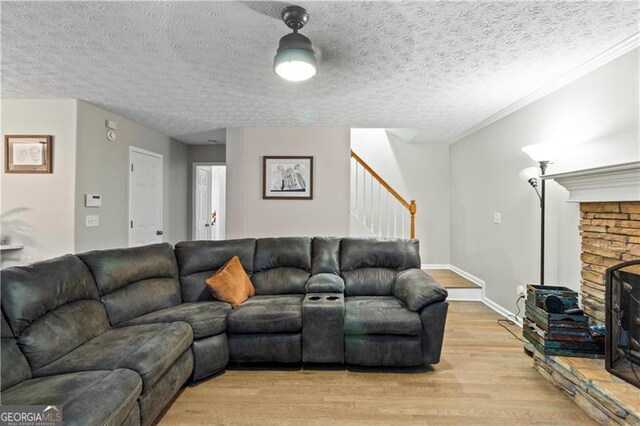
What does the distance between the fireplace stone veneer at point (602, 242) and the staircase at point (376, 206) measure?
2538 millimetres

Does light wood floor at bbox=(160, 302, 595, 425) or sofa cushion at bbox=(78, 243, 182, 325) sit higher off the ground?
sofa cushion at bbox=(78, 243, 182, 325)

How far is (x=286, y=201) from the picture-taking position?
445 cm

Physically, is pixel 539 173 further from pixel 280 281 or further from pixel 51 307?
pixel 51 307

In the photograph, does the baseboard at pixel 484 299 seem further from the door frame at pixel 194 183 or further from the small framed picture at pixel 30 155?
the small framed picture at pixel 30 155

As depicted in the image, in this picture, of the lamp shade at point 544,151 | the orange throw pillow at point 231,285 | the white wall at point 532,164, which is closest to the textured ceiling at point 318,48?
the white wall at point 532,164

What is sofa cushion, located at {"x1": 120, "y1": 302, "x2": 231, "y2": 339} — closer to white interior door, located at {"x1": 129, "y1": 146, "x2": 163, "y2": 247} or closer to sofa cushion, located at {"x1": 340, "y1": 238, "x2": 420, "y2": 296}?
sofa cushion, located at {"x1": 340, "y1": 238, "x2": 420, "y2": 296}

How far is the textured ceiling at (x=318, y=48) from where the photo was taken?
1786 millimetres

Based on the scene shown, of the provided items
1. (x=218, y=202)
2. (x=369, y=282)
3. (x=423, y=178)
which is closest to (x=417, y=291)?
(x=369, y=282)

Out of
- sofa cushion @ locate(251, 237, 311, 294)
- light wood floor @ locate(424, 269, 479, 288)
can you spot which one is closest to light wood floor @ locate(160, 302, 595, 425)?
sofa cushion @ locate(251, 237, 311, 294)

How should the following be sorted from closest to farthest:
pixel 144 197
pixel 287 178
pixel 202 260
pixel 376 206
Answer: pixel 202 260 < pixel 287 178 < pixel 144 197 < pixel 376 206

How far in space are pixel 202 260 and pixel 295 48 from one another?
2117 millimetres

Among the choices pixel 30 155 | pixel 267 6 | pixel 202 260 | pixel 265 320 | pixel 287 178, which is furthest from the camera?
pixel 287 178

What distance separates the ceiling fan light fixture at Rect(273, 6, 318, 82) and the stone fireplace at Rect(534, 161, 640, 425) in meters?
2.07

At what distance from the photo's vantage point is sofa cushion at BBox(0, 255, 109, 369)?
1.63 meters
